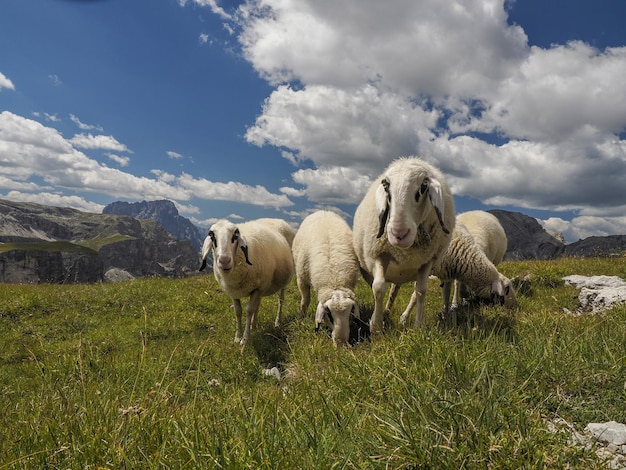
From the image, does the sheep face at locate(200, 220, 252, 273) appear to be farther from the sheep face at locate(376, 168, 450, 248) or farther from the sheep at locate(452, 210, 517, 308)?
the sheep at locate(452, 210, 517, 308)

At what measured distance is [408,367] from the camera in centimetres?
393

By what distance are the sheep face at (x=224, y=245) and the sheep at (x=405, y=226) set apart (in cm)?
290

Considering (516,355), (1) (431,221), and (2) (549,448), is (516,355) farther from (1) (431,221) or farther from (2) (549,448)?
(1) (431,221)

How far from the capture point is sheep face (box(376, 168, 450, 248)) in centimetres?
611

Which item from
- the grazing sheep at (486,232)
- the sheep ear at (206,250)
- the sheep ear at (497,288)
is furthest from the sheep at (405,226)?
the grazing sheep at (486,232)

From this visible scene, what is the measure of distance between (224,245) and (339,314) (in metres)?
3.04

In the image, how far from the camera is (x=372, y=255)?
7379 millimetres

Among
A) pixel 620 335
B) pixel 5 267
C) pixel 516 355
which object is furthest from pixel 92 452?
pixel 5 267

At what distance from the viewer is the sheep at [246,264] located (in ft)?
28.7

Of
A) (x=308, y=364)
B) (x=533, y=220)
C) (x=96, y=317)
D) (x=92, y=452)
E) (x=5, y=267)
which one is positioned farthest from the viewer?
(x=5, y=267)

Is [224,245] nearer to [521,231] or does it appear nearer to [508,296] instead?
[508,296]

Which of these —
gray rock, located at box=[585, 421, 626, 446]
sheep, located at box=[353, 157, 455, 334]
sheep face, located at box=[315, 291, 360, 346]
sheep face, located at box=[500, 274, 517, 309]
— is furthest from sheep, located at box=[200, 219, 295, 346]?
gray rock, located at box=[585, 421, 626, 446]

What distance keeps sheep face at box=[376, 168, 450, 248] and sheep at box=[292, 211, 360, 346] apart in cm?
176

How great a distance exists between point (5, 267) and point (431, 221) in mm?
235737
